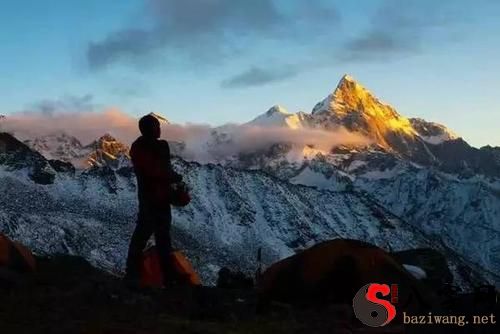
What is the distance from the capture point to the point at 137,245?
18.4 meters

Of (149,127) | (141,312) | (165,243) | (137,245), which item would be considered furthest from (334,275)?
(149,127)

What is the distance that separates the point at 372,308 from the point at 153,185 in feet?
20.5

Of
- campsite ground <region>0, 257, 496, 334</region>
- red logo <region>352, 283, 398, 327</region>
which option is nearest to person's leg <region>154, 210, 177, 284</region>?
campsite ground <region>0, 257, 496, 334</region>

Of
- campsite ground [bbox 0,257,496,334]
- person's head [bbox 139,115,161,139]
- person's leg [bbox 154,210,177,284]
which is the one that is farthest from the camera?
person's leg [bbox 154,210,177,284]

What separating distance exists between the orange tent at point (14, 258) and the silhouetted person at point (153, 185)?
4.21 meters

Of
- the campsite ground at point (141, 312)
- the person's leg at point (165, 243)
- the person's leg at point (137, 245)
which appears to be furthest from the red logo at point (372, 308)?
the person's leg at point (137, 245)

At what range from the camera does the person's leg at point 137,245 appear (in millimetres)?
18156

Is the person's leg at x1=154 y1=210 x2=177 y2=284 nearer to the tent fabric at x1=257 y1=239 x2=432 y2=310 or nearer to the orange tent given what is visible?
the tent fabric at x1=257 y1=239 x2=432 y2=310

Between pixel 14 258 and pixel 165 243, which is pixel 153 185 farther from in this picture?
pixel 14 258

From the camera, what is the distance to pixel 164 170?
1784cm

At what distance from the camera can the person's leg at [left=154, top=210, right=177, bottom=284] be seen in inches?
714

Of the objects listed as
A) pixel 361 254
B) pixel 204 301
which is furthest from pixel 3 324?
pixel 361 254

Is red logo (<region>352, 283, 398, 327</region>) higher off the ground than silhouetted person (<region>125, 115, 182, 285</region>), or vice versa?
silhouetted person (<region>125, 115, 182, 285</region>)

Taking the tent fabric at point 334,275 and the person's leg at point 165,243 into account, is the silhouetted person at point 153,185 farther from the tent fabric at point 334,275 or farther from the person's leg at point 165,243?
the tent fabric at point 334,275
